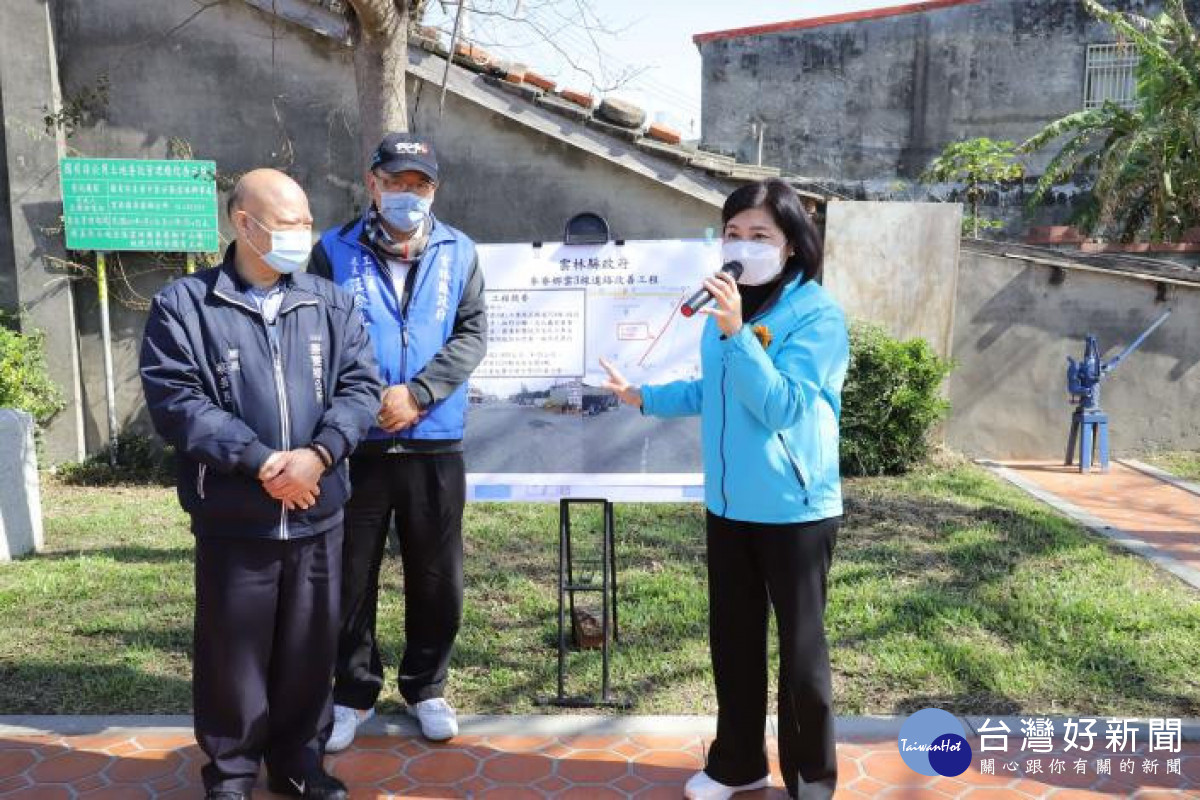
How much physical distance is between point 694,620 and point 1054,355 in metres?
6.24

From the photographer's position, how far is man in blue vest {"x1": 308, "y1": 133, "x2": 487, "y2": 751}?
3.22 metres

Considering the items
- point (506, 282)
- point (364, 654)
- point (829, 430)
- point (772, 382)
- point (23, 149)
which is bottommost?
point (364, 654)

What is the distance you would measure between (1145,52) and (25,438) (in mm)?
14022

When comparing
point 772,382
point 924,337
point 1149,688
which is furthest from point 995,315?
point 772,382

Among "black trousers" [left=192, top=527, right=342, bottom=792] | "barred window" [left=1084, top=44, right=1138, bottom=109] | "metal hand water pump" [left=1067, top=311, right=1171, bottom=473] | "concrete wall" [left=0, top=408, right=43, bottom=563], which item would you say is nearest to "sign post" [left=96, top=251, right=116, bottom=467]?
"concrete wall" [left=0, top=408, right=43, bottom=563]

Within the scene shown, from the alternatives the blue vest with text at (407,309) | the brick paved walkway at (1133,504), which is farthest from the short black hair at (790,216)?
the brick paved walkway at (1133,504)

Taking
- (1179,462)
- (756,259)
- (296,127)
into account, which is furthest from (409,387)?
(1179,462)

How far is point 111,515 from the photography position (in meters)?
6.99

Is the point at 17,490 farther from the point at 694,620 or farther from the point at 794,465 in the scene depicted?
the point at 794,465

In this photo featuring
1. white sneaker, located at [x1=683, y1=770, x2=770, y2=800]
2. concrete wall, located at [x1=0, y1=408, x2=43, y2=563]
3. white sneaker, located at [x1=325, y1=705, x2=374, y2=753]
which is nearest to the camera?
white sneaker, located at [x1=683, y1=770, x2=770, y2=800]

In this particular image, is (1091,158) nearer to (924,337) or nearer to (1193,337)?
(1193,337)

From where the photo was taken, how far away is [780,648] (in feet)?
9.24

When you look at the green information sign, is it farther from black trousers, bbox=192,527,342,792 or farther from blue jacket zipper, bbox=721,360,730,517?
blue jacket zipper, bbox=721,360,730,517

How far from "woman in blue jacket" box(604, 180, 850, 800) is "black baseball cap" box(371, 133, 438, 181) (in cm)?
111
